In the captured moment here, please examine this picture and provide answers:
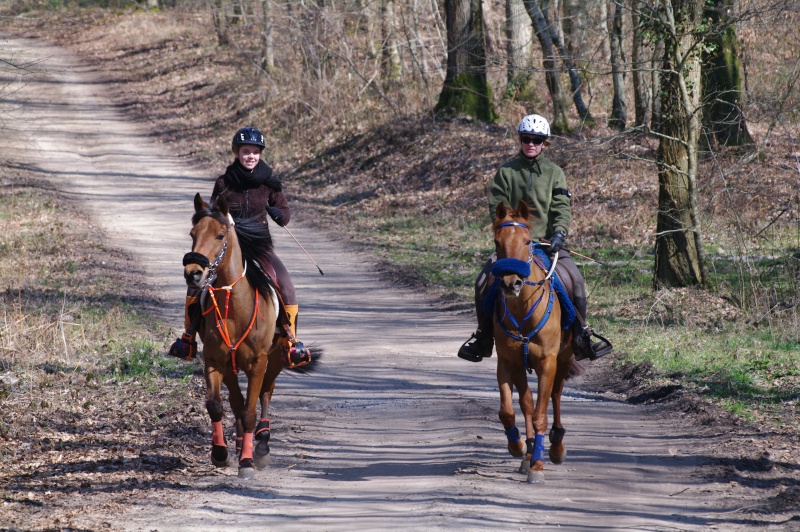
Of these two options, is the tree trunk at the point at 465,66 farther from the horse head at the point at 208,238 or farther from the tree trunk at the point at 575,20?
the horse head at the point at 208,238

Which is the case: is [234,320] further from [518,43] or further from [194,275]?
[518,43]

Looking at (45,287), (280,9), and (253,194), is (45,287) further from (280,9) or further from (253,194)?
(280,9)

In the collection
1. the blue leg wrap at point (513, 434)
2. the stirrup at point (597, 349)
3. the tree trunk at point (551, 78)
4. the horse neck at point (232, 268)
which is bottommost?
the blue leg wrap at point (513, 434)

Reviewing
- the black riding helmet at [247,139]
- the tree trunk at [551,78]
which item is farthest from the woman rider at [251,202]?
the tree trunk at [551,78]

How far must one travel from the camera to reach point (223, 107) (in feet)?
131

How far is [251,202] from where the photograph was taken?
8.73m

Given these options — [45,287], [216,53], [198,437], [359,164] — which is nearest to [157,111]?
[216,53]

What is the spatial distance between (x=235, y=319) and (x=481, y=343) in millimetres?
2292

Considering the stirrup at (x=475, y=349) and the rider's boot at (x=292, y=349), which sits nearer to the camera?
the stirrup at (x=475, y=349)

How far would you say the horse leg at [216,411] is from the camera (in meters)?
8.03

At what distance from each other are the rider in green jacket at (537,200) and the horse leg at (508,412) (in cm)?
58

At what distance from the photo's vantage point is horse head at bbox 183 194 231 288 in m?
7.23

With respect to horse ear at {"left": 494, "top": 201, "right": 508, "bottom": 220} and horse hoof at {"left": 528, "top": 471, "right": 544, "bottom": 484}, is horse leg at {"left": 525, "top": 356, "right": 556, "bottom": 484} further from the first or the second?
horse ear at {"left": 494, "top": 201, "right": 508, "bottom": 220}

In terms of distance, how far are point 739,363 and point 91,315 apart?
366 inches
